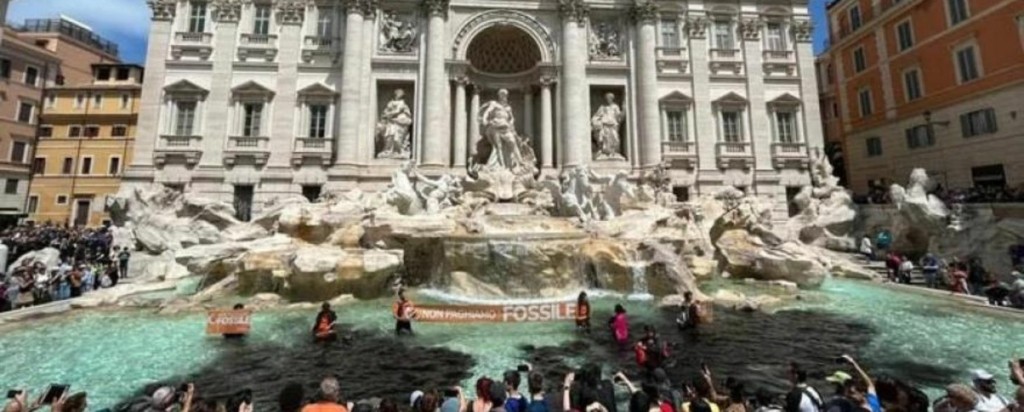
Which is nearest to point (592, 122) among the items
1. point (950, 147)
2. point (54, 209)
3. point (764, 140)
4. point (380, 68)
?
point (764, 140)

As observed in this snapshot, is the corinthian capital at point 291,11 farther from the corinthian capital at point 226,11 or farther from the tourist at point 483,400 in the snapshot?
the tourist at point 483,400

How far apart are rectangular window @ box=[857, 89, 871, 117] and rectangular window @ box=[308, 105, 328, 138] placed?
29.4m

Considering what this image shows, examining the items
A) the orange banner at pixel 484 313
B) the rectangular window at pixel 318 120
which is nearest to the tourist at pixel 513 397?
the orange banner at pixel 484 313

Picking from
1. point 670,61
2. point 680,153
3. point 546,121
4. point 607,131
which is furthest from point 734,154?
point 546,121

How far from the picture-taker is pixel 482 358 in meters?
8.34

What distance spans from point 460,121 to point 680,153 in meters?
11.3

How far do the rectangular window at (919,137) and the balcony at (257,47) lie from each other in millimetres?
31670

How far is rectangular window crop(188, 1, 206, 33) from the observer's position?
23.8 metres

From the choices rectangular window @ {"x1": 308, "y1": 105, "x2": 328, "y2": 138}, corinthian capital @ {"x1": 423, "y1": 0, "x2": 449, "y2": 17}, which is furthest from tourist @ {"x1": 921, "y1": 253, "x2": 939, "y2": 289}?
rectangular window @ {"x1": 308, "y1": 105, "x2": 328, "y2": 138}

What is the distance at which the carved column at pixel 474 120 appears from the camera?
81.5ft

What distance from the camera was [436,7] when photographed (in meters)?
24.2

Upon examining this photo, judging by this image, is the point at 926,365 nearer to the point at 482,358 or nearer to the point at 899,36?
the point at 482,358

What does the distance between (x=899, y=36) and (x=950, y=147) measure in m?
6.64

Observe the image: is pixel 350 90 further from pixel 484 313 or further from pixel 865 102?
pixel 865 102
